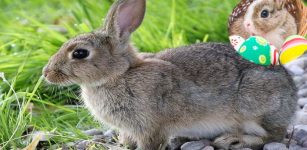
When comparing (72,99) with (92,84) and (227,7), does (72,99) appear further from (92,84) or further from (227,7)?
(227,7)

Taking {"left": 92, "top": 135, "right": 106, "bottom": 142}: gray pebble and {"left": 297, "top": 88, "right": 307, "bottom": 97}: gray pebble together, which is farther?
{"left": 297, "top": 88, "right": 307, "bottom": 97}: gray pebble

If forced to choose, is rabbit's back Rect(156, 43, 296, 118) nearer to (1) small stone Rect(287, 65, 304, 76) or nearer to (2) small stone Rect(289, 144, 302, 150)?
(2) small stone Rect(289, 144, 302, 150)

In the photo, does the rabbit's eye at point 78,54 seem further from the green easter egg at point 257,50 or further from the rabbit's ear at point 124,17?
the green easter egg at point 257,50

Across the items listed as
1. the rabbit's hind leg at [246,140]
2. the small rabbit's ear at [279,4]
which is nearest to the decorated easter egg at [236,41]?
the small rabbit's ear at [279,4]

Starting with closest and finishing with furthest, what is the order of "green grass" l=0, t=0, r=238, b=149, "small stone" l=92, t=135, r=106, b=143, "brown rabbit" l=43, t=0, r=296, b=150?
1. "brown rabbit" l=43, t=0, r=296, b=150
2. "small stone" l=92, t=135, r=106, b=143
3. "green grass" l=0, t=0, r=238, b=149

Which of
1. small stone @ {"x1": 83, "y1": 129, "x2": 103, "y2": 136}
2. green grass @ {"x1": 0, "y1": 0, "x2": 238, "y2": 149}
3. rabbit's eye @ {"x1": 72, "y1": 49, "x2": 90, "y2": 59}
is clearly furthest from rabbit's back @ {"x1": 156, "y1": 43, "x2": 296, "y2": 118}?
green grass @ {"x1": 0, "y1": 0, "x2": 238, "y2": 149}

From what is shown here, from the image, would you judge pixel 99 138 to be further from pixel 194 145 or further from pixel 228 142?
pixel 228 142

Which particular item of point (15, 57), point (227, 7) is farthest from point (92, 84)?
point (227, 7)
